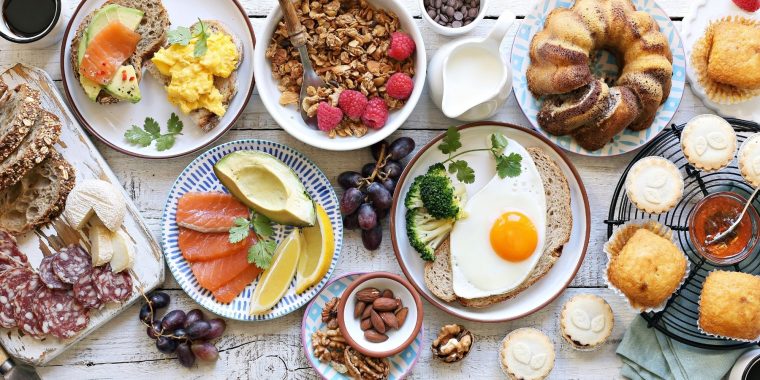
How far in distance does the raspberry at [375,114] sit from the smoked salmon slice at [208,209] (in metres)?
0.57

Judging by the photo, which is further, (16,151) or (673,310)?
(673,310)

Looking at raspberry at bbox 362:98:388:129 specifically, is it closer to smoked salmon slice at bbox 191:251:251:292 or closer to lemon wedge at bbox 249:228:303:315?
lemon wedge at bbox 249:228:303:315

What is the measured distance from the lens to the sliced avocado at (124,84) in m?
2.37

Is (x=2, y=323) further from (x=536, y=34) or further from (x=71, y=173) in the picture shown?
(x=536, y=34)

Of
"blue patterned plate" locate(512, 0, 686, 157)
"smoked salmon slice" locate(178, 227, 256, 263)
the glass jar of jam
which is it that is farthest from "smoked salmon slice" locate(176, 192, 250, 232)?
the glass jar of jam

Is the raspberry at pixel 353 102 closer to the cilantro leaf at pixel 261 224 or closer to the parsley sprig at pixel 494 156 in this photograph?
the parsley sprig at pixel 494 156

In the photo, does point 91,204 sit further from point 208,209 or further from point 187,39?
point 187,39

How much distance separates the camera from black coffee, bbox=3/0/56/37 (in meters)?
2.39

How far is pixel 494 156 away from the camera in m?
2.51

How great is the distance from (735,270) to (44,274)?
261 cm

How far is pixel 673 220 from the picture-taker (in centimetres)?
260

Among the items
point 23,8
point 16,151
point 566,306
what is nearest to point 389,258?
point 566,306

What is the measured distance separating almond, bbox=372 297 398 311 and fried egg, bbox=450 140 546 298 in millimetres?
245

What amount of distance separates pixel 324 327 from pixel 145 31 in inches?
51.2
